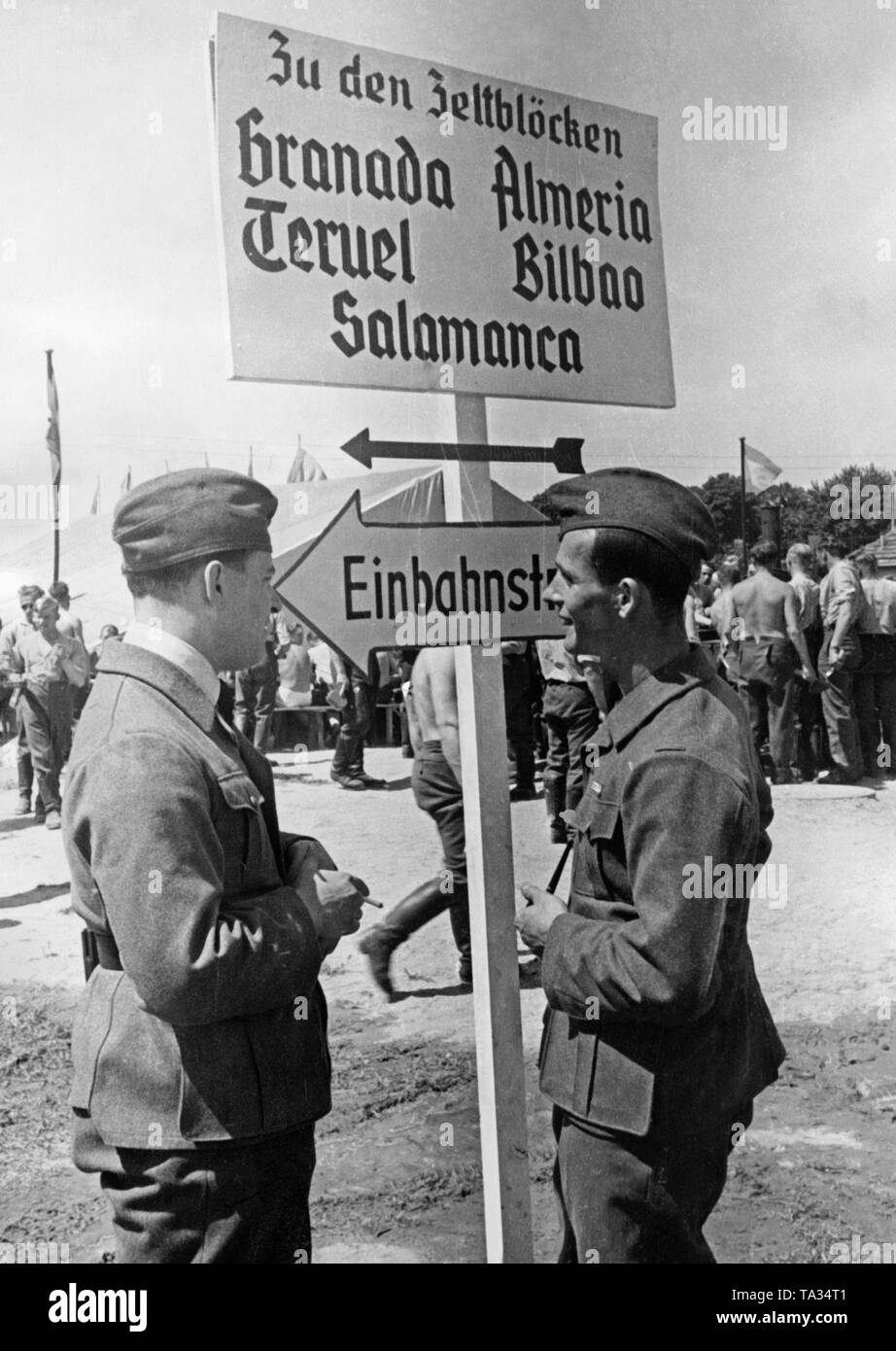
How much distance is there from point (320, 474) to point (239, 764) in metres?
0.78

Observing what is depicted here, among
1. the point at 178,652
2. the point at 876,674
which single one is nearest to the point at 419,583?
the point at 178,652

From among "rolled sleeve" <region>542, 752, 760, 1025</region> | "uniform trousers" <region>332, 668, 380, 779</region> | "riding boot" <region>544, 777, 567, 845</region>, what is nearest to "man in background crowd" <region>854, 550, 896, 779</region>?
"riding boot" <region>544, 777, 567, 845</region>

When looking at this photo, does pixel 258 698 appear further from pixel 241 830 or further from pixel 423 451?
pixel 241 830

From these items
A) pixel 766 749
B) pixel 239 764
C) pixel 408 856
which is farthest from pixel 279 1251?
pixel 766 749

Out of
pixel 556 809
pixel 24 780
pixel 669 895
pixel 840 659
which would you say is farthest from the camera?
pixel 840 659

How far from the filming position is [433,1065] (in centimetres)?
320

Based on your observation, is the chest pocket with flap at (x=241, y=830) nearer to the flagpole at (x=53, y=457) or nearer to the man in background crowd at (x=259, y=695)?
the man in background crowd at (x=259, y=695)

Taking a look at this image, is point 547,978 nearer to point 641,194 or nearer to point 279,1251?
point 279,1251

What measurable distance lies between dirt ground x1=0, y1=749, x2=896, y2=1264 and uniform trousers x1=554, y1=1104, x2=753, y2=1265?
30.4 inches

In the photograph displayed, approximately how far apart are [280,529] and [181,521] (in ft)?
1.31

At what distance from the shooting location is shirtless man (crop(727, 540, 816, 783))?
14.5 feet

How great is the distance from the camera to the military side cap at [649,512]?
2.15 metres

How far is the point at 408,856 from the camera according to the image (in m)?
3.22

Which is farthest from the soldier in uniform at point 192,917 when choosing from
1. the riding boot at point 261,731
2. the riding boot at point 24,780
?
the riding boot at point 24,780
